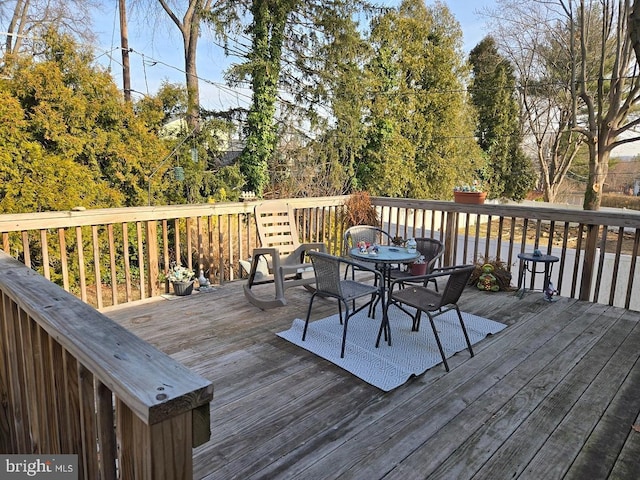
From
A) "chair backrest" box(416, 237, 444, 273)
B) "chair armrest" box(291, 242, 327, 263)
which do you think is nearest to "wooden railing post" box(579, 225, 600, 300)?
"chair backrest" box(416, 237, 444, 273)

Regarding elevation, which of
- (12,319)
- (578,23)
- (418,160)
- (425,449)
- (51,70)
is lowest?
(425,449)

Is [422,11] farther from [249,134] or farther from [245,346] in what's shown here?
[245,346]

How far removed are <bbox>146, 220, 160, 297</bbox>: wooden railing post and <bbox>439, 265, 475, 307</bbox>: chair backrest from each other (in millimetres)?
2733

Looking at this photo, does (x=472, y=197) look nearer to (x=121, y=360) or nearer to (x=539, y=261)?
A: (x=539, y=261)

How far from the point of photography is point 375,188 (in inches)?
398

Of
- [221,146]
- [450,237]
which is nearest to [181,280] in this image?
[450,237]

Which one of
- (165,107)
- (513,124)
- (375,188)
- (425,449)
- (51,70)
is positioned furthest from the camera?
(513,124)

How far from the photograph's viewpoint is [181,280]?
4051 millimetres

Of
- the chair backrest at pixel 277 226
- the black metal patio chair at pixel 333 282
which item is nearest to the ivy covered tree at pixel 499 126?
the chair backrest at pixel 277 226

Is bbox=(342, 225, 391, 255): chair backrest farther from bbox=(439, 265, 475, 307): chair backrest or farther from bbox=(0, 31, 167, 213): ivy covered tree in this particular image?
bbox=(0, 31, 167, 213): ivy covered tree

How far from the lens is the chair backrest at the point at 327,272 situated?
109 inches

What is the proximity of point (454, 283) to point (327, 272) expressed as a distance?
847mm

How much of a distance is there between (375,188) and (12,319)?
897 centimetres

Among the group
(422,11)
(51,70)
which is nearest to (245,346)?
(51,70)
